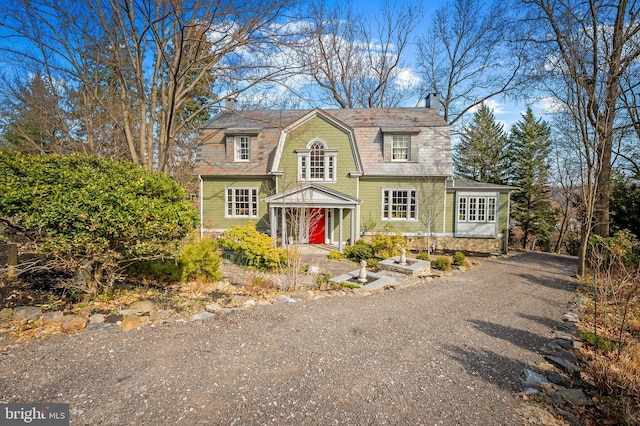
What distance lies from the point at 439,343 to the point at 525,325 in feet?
8.00

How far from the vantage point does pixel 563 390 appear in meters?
3.70

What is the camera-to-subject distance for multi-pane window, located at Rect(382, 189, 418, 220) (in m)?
16.0

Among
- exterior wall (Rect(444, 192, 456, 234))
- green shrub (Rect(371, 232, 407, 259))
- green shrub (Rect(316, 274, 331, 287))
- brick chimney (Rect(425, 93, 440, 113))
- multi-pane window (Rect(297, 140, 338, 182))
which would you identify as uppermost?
brick chimney (Rect(425, 93, 440, 113))

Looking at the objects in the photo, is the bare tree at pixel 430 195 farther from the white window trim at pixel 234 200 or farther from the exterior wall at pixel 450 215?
the white window trim at pixel 234 200

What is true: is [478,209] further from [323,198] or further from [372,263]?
[323,198]

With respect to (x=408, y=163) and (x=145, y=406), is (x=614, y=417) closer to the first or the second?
(x=145, y=406)

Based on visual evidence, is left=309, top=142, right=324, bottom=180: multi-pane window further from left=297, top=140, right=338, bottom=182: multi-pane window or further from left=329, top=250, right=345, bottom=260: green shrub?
left=329, top=250, right=345, bottom=260: green shrub

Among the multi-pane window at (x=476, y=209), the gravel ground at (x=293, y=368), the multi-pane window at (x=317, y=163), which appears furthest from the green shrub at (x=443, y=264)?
the multi-pane window at (x=317, y=163)

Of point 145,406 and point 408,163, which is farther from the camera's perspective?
point 408,163

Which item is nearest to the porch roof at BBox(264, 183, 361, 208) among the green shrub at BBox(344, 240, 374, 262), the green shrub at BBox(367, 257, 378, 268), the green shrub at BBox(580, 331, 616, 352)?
the green shrub at BBox(344, 240, 374, 262)

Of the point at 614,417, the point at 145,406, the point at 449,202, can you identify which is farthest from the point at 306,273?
the point at 449,202

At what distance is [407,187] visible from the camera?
1595 cm

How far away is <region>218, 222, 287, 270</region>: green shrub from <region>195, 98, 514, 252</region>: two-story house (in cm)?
461

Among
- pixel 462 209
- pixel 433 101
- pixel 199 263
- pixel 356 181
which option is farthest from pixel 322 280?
pixel 433 101
